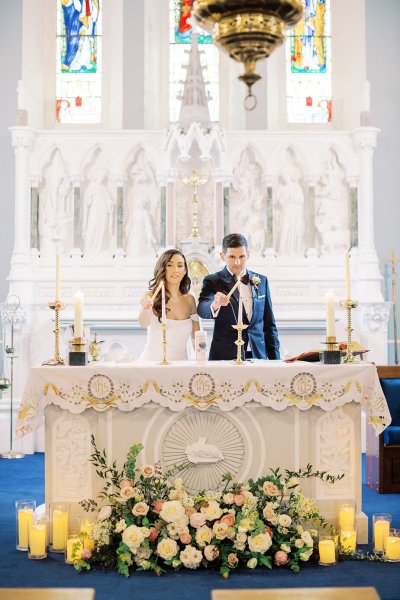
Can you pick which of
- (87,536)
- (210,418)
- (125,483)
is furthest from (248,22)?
(87,536)

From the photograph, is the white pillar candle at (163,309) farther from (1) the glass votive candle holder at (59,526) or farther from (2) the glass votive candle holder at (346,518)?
(2) the glass votive candle holder at (346,518)

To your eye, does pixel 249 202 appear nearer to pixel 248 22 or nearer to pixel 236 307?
pixel 236 307

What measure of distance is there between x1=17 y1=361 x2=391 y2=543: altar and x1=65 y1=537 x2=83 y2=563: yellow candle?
347 mm

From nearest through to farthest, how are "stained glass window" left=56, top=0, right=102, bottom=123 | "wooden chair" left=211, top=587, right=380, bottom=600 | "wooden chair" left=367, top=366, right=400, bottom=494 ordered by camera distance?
"wooden chair" left=211, top=587, right=380, bottom=600 < "wooden chair" left=367, top=366, right=400, bottom=494 < "stained glass window" left=56, top=0, right=102, bottom=123

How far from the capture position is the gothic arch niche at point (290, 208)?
841cm

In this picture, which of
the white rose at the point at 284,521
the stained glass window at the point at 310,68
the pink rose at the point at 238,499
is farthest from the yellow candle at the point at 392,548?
the stained glass window at the point at 310,68

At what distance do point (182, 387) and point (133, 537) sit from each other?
0.80 m

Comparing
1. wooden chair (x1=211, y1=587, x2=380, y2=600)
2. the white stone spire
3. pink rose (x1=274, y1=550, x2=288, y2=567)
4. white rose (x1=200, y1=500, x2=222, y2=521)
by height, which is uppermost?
the white stone spire

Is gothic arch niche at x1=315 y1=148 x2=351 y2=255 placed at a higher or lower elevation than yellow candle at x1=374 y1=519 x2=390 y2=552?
higher

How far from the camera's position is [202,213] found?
8.35 m

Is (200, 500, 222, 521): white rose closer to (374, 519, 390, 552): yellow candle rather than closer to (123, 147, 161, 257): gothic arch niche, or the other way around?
(374, 519, 390, 552): yellow candle

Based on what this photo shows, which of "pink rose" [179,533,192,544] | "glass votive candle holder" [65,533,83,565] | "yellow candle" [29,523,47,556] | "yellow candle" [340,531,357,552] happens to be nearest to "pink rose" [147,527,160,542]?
"pink rose" [179,533,192,544]

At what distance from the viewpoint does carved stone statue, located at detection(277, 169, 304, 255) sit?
27.6ft

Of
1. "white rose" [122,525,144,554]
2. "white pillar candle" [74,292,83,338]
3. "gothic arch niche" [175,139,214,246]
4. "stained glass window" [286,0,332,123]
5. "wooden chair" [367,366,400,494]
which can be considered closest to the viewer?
"white rose" [122,525,144,554]
